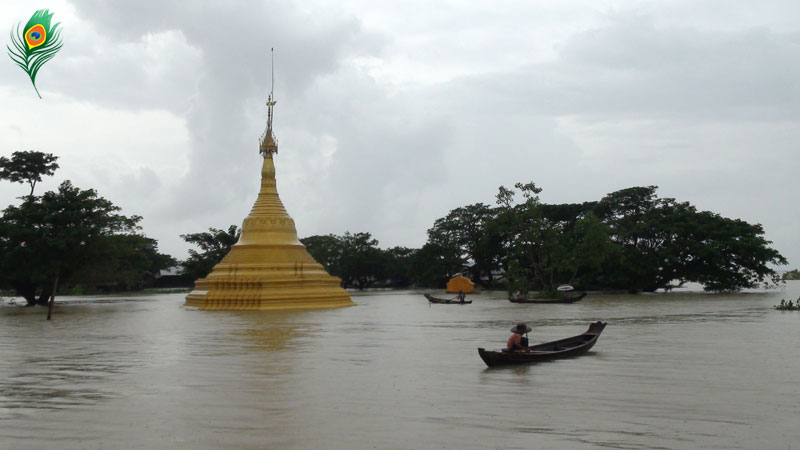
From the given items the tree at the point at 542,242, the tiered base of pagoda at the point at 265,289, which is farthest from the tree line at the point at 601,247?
the tiered base of pagoda at the point at 265,289

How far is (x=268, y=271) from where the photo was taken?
33.9 meters

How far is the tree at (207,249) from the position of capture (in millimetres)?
58938

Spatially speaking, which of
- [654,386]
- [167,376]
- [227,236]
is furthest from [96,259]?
[654,386]

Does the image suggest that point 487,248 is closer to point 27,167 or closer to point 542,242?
point 542,242

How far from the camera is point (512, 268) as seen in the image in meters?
43.8

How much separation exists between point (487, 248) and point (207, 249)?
2552cm

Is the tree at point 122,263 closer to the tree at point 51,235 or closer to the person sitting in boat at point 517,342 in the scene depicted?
the tree at point 51,235

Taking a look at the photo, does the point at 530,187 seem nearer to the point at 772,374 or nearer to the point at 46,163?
the point at 46,163

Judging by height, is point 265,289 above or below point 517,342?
above

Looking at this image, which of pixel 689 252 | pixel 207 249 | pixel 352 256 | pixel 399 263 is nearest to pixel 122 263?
pixel 207 249

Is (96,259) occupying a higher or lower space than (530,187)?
lower

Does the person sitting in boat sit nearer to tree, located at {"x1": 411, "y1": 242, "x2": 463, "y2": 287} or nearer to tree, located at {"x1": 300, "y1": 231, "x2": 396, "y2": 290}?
tree, located at {"x1": 411, "y1": 242, "x2": 463, "y2": 287}

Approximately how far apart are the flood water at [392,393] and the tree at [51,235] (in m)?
17.6

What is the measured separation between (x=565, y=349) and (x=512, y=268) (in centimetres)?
3065
